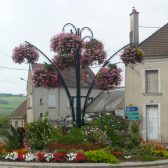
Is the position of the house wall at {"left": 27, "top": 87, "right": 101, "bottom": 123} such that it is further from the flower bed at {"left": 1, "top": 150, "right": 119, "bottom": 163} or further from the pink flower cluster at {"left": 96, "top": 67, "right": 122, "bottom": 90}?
the flower bed at {"left": 1, "top": 150, "right": 119, "bottom": 163}

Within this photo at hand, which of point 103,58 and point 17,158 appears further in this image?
point 103,58

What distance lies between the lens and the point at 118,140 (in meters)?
13.7

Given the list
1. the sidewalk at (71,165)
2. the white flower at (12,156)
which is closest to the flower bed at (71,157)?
the white flower at (12,156)

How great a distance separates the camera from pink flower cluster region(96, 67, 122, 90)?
542 inches

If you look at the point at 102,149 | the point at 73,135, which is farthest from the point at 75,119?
the point at 102,149

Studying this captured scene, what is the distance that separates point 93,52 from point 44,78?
5.56 ft

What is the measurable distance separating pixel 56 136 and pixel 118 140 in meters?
1.80

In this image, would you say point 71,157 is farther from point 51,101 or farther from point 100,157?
point 51,101

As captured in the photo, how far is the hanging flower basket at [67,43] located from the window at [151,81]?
18130mm

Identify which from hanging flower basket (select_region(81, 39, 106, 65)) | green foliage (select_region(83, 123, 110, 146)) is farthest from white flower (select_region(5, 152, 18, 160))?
hanging flower basket (select_region(81, 39, 106, 65))

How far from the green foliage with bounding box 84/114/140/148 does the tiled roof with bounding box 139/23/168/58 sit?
17.9 m

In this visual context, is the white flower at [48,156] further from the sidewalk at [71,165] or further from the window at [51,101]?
the window at [51,101]

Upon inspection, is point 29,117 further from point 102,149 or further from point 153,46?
point 102,149

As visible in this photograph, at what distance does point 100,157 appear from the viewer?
1178 centimetres
